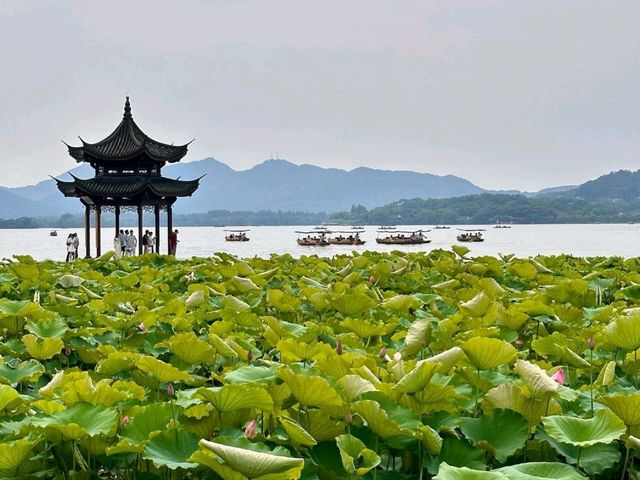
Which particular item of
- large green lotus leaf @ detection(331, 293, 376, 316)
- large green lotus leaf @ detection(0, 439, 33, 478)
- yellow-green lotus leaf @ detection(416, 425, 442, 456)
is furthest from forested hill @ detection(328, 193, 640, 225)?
large green lotus leaf @ detection(0, 439, 33, 478)

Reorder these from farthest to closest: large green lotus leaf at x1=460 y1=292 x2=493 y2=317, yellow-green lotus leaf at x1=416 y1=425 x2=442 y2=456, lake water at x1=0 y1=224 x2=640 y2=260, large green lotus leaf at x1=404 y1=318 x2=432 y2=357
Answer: lake water at x1=0 y1=224 x2=640 y2=260, large green lotus leaf at x1=460 y1=292 x2=493 y2=317, large green lotus leaf at x1=404 y1=318 x2=432 y2=357, yellow-green lotus leaf at x1=416 y1=425 x2=442 y2=456

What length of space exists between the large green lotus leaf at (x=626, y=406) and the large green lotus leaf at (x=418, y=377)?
1.01 ft

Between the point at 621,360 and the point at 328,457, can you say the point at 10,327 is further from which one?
the point at 621,360

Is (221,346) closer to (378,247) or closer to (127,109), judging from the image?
(127,109)

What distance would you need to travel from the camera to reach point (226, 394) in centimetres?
124

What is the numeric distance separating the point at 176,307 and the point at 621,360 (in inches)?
64.2

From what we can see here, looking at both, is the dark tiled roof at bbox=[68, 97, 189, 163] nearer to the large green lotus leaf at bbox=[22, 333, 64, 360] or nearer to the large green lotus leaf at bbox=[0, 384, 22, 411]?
the large green lotus leaf at bbox=[22, 333, 64, 360]

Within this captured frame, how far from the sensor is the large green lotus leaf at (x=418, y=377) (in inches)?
50.6

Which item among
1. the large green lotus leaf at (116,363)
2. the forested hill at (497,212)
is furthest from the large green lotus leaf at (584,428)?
the forested hill at (497,212)

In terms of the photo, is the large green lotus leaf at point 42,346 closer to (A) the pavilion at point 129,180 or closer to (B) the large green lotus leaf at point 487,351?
(B) the large green lotus leaf at point 487,351

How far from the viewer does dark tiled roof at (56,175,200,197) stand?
2259 cm

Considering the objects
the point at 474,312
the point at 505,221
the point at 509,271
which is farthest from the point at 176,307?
the point at 505,221

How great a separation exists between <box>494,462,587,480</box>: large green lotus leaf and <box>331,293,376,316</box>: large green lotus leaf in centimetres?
145

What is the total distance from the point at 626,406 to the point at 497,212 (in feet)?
466
